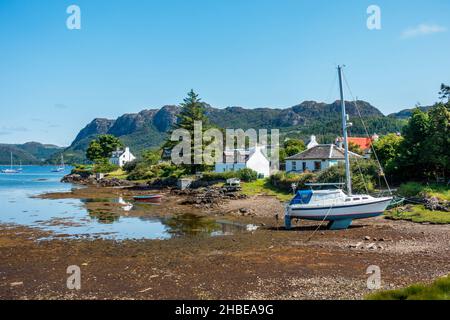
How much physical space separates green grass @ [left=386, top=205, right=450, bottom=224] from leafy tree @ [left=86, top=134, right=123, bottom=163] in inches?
4076

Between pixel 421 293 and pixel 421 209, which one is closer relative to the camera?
pixel 421 293

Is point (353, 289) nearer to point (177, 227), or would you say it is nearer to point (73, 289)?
point (73, 289)

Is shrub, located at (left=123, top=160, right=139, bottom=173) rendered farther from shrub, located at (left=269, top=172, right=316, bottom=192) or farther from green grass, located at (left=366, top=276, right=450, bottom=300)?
green grass, located at (left=366, top=276, right=450, bottom=300)

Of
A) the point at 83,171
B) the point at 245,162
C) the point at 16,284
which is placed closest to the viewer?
the point at 16,284

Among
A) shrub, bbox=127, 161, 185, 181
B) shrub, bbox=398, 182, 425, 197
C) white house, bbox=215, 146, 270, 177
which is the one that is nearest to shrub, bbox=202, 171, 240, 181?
white house, bbox=215, 146, 270, 177

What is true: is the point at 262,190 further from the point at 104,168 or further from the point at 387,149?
the point at 104,168

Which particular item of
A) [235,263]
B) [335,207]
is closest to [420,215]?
[335,207]

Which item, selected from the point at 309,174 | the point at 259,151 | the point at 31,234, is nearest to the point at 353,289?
the point at 31,234

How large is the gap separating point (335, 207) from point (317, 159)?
85.8 ft

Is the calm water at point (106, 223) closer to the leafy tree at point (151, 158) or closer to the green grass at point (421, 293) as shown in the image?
the green grass at point (421, 293)

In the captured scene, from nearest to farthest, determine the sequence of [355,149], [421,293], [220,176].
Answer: [421,293] < [220,176] < [355,149]

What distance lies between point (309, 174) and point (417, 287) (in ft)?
114

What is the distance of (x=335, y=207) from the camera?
88.3 ft

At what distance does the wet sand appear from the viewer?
14758 millimetres
